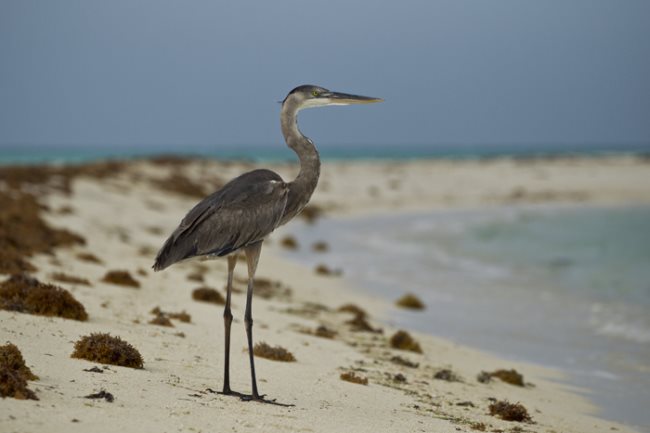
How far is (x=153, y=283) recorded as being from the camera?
17.8 meters

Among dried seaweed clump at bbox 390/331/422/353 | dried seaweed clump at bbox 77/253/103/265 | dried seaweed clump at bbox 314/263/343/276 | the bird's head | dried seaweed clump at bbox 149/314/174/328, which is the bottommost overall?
dried seaweed clump at bbox 149/314/174/328

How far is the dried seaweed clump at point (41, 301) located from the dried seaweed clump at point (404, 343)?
575 cm

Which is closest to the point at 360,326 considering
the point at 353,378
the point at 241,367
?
the point at 353,378

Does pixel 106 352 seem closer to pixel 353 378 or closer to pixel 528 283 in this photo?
pixel 353 378

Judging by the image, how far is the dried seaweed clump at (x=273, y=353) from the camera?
1134 cm

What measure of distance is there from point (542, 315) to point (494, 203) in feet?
136

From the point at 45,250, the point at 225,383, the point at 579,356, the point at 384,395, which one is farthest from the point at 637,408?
the point at 45,250

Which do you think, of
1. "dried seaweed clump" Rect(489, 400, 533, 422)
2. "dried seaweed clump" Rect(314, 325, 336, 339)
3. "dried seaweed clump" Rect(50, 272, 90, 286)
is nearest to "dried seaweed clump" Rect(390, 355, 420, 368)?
"dried seaweed clump" Rect(314, 325, 336, 339)

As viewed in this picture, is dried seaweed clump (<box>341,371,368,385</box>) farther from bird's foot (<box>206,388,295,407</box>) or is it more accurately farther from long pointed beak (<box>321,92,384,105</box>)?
long pointed beak (<box>321,92,384,105</box>)

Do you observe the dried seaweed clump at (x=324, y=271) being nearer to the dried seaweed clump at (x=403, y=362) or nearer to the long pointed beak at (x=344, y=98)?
the dried seaweed clump at (x=403, y=362)

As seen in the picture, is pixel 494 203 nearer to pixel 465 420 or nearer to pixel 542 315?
pixel 542 315

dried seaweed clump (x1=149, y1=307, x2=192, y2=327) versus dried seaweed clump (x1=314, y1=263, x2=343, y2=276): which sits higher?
dried seaweed clump (x1=314, y1=263, x2=343, y2=276)

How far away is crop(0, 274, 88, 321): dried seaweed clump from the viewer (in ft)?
37.0

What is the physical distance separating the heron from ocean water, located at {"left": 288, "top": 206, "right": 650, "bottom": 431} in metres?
6.08
